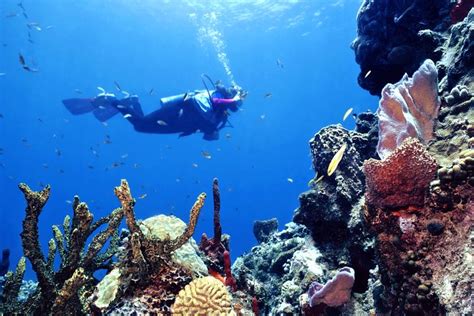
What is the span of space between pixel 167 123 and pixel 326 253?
7932 millimetres

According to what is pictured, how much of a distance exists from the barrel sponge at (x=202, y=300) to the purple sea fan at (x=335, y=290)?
1.12 metres

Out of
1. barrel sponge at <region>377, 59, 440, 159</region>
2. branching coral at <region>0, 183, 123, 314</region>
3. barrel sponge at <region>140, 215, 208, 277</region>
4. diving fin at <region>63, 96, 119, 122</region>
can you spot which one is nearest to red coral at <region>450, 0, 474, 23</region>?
barrel sponge at <region>377, 59, 440, 159</region>

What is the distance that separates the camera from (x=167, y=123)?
1174 cm

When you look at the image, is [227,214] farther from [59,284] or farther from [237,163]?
[59,284]

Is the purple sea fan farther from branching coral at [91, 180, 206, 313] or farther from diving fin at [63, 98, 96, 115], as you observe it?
diving fin at [63, 98, 96, 115]

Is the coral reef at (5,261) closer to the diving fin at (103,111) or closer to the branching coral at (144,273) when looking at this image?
the diving fin at (103,111)

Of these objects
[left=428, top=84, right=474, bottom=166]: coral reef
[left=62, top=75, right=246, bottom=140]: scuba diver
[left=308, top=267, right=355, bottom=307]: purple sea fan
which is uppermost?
[left=62, top=75, right=246, bottom=140]: scuba diver

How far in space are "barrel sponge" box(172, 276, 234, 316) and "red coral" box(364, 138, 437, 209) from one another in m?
1.64

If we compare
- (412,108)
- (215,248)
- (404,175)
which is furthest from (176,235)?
(412,108)

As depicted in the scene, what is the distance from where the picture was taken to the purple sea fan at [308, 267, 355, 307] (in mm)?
3490

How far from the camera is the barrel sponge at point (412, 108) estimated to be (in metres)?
3.90

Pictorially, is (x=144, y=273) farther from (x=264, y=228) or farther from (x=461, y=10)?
(x=264, y=228)

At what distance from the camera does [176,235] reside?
14.1 ft

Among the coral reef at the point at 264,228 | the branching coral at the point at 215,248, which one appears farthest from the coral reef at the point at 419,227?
the coral reef at the point at 264,228
